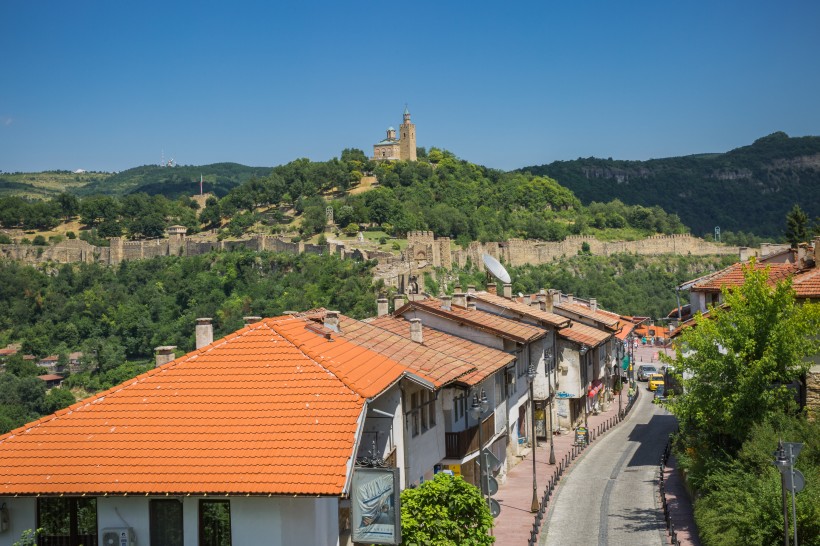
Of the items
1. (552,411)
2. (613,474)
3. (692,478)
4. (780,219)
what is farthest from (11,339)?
(780,219)

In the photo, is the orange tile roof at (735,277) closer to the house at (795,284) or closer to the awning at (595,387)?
the house at (795,284)

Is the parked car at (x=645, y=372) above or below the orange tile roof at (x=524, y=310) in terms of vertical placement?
below

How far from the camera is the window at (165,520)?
11.1 meters

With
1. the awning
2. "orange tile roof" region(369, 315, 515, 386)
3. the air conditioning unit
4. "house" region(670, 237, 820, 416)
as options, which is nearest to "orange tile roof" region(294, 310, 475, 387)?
"orange tile roof" region(369, 315, 515, 386)

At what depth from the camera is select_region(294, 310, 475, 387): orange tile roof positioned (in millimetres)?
18828

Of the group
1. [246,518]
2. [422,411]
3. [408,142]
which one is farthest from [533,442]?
[408,142]

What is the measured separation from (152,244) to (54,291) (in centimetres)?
1785

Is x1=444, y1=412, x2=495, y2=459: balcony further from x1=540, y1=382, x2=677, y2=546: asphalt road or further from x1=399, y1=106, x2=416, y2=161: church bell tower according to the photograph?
x1=399, y1=106, x2=416, y2=161: church bell tower

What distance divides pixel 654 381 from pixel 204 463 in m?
44.8

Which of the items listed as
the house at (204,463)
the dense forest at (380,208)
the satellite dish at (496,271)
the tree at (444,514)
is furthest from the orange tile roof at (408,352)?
the dense forest at (380,208)

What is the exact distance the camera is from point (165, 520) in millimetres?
11133

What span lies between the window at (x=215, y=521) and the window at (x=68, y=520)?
135 centimetres

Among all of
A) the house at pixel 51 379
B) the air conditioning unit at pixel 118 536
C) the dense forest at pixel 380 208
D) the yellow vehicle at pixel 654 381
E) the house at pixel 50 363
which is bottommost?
the house at pixel 51 379

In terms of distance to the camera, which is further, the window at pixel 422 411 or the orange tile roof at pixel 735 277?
the orange tile roof at pixel 735 277
